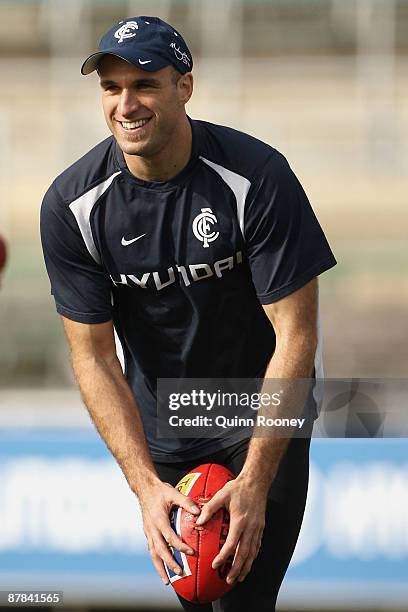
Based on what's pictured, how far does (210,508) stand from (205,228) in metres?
0.78

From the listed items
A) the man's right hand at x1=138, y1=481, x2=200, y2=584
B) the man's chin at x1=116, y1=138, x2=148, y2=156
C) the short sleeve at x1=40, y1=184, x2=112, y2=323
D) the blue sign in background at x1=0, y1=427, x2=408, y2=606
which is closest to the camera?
the man's chin at x1=116, y1=138, x2=148, y2=156

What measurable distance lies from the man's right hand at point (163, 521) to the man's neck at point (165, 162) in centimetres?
87

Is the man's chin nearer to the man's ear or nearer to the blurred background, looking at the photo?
the man's ear

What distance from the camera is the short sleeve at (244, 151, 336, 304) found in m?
3.49

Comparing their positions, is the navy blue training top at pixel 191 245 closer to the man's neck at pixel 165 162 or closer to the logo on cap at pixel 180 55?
the man's neck at pixel 165 162

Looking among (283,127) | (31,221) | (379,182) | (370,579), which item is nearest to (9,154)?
(31,221)

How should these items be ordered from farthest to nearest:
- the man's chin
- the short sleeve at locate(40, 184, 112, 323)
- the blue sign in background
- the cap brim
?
the blue sign in background, the short sleeve at locate(40, 184, 112, 323), the man's chin, the cap brim

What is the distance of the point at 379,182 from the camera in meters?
11.4

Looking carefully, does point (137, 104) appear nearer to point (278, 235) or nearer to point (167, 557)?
point (278, 235)

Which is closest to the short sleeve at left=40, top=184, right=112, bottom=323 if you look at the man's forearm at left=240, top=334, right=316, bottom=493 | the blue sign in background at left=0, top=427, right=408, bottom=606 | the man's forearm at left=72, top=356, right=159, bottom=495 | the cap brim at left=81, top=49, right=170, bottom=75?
the man's forearm at left=72, top=356, right=159, bottom=495

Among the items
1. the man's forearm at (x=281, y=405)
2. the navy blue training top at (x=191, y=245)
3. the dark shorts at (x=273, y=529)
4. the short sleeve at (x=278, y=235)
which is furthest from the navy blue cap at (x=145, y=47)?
the dark shorts at (x=273, y=529)

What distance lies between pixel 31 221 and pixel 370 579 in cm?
670

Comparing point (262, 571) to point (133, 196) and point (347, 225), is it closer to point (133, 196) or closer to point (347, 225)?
point (133, 196)

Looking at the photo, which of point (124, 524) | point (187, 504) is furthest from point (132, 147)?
point (124, 524)
